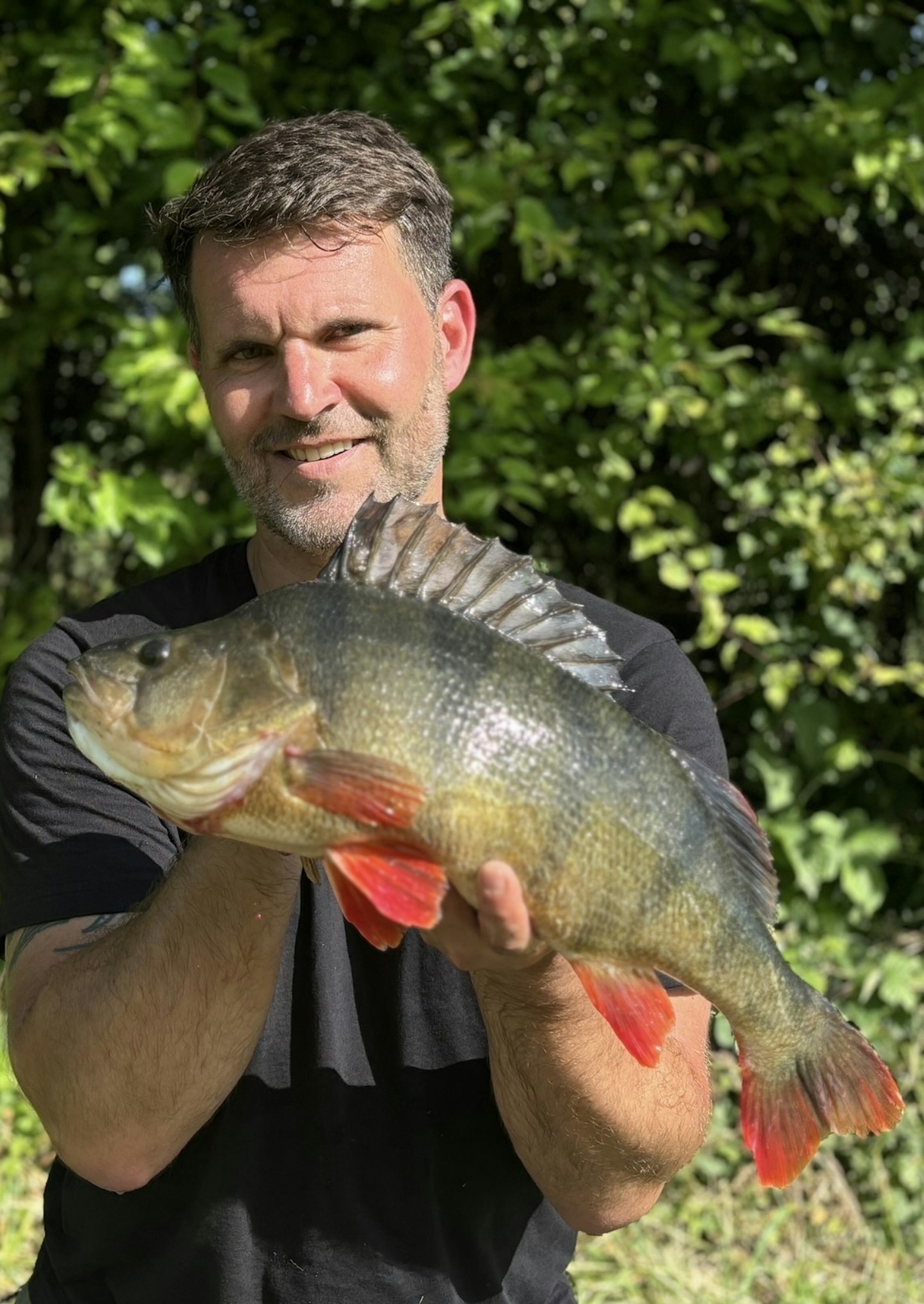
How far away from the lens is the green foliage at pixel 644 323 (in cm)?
Result: 426

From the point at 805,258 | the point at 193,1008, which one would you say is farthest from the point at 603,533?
the point at 193,1008

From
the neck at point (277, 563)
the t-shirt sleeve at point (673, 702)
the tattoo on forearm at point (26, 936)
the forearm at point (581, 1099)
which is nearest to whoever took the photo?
the forearm at point (581, 1099)

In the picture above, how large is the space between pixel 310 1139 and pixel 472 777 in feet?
3.20

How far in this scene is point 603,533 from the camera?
5.12 meters

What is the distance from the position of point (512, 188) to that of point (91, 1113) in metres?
3.14

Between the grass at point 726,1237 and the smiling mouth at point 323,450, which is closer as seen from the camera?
the smiling mouth at point 323,450

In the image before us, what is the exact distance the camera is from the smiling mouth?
249cm

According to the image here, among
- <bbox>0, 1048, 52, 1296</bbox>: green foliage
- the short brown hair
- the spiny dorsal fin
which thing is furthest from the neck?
<bbox>0, 1048, 52, 1296</bbox>: green foliage

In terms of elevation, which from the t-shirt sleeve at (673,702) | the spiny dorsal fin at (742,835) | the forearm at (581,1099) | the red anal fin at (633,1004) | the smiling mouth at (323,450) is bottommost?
the forearm at (581,1099)

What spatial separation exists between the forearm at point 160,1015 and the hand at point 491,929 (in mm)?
282

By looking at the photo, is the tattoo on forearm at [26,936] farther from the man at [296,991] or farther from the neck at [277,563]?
the neck at [277,563]

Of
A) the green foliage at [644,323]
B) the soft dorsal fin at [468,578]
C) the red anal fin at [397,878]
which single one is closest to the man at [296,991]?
the red anal fin at [397,878]

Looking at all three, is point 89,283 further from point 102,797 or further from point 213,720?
point 213,720

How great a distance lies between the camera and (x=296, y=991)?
7.73 feet
